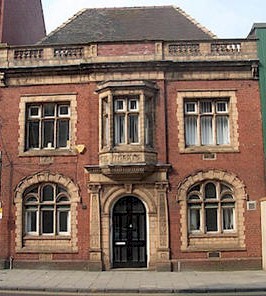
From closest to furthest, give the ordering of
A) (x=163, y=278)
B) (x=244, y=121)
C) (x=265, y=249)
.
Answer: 1. (x=163, y=278)
2. (x=265, y=249)
3. (x=244, y=121)

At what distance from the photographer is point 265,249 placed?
58.1 ft

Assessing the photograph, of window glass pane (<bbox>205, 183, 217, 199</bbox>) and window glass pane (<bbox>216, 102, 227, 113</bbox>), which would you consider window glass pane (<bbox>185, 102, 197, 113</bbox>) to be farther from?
window glass pane (<bbox>205, 183, 217, 199</bbox>)

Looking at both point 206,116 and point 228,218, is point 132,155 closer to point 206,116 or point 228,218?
point 206,116

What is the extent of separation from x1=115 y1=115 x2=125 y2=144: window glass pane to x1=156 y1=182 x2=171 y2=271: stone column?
240 centimetres

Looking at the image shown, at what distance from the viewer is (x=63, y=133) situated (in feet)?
64.3

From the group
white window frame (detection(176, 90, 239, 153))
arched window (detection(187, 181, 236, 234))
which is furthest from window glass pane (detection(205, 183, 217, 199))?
white window frame (detection(176, 90, 239, 153))

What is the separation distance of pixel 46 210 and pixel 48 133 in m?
3.28

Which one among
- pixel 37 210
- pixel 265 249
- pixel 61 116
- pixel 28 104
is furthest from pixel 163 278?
pixel 28 104

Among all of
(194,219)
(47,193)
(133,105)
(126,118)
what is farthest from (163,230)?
(133,105)

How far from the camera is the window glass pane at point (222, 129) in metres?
19.3

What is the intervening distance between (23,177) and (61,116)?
302 centimetres

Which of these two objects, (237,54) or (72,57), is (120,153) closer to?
(72,57)

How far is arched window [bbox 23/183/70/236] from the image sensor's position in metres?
19.0

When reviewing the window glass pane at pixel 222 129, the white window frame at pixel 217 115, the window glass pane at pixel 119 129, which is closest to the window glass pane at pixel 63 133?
the window glass pane at pixel 119 129
